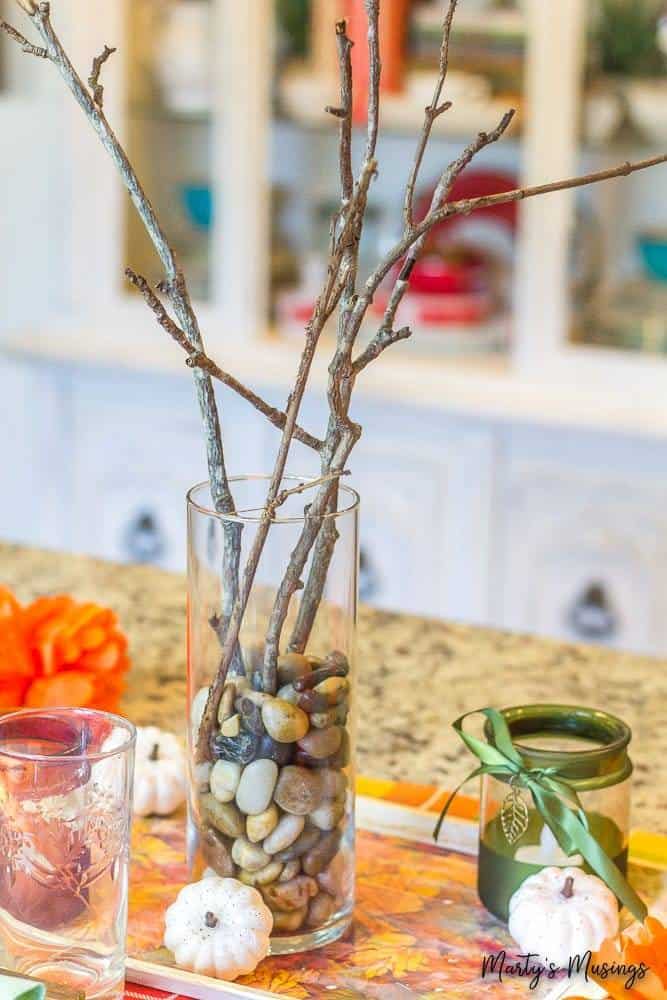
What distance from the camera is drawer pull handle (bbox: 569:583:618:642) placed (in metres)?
2.84

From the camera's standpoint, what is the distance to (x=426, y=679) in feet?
4.64

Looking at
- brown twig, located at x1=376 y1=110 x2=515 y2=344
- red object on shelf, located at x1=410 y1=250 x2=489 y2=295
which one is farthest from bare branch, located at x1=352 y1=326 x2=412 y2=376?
red object on shelf, located at x1=410 y1=250 x2=489 y2=295

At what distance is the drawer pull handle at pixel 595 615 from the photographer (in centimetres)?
284

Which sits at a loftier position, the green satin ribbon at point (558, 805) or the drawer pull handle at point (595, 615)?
the green satin ribbon at point (558, 805)

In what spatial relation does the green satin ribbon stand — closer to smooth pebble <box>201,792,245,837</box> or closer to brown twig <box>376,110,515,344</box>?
smooth pebble <box>201,792,245,837</box>

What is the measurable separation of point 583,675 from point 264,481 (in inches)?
22.1

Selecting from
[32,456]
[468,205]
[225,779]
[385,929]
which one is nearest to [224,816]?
[225,779]

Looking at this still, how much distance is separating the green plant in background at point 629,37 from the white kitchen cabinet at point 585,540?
657 millimetres

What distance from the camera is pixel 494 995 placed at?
91cm

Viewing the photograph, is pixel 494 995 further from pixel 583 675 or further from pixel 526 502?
pixel 526 502

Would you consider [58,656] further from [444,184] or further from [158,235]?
[444,184]

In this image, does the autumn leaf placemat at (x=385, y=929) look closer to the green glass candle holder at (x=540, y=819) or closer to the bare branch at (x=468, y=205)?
the green glass candle holder at (x=540, y=819)

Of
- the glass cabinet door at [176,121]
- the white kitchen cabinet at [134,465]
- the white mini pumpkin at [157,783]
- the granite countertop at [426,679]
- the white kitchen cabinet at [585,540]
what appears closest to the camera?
the white mini pumpkin at [157,783]

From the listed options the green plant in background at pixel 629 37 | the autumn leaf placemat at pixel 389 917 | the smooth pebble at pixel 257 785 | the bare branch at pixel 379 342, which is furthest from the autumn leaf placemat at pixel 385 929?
the green plant in background at pixel 629 37
